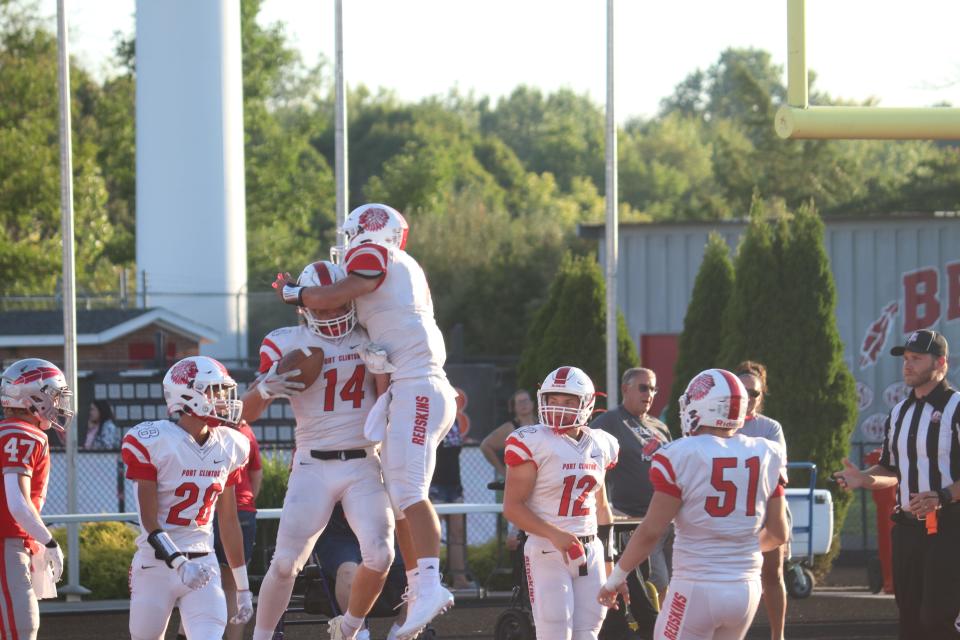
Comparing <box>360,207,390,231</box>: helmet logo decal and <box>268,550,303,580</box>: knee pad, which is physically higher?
<box>360,207,390,231</box>: helmet logo decal

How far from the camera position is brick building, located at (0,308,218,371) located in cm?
2559

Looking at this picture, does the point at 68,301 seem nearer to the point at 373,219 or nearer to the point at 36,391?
the point at 36,391

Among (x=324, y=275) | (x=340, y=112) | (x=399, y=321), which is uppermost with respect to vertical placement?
(x=340, y=112)

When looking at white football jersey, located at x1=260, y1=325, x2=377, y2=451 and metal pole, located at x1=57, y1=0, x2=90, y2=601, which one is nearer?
white football jersey, located at x1=260, y1=325, x2=377, y2=451

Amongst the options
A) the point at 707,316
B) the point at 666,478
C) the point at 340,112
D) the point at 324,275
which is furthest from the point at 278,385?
the point at 707,316

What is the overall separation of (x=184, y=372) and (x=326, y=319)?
86cm

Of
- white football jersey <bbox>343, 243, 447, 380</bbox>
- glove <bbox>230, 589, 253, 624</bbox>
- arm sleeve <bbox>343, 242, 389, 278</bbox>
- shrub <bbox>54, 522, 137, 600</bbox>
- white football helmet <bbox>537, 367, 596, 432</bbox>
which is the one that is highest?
arm sleeve <bbox>343, 242, 389, 278</bbox>

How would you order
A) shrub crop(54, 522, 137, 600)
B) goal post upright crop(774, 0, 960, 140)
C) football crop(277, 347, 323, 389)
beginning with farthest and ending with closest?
shrub crop(54, 522, 137, 600) < goal post upright crop(774, 0, 960, 140) < football crop(277, 347, 323, 389)

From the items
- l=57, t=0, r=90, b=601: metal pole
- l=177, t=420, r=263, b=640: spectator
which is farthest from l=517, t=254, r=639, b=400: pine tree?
l=177, t=420, r=263, b=640: spectator

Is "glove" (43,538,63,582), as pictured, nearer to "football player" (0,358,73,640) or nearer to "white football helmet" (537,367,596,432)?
"football player" (0,358,73,640)

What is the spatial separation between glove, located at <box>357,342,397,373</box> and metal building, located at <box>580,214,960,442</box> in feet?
52.0

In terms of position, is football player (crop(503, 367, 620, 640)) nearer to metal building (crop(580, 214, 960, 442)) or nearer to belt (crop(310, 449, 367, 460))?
belt (crop(310, 449, 367, 460))

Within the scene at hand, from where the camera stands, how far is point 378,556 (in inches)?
314

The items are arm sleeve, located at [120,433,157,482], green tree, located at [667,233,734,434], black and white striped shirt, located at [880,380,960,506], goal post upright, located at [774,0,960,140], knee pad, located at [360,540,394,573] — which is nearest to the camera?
arm sleeve, located at [120,433,157,482]
